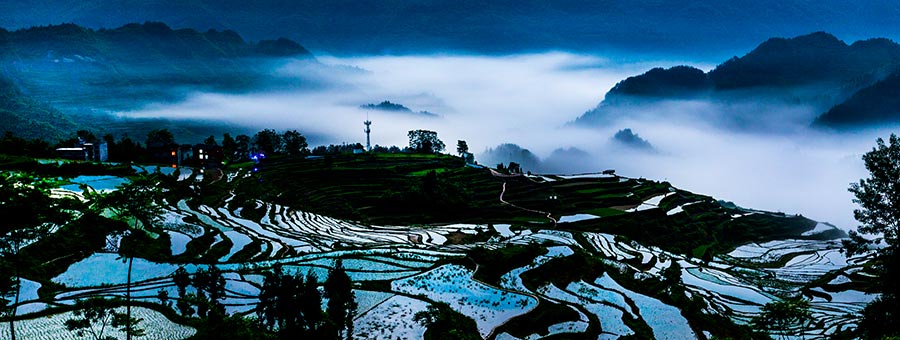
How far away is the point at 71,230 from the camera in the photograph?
32.2m

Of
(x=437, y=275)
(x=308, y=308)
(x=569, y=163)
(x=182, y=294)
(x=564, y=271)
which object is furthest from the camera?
(x=569, y=163)

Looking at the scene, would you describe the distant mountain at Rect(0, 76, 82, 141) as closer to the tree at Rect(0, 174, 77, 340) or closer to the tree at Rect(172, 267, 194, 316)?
the tree at Rect(172, 267, 194, 316)

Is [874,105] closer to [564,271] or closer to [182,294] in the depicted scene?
[564,271]

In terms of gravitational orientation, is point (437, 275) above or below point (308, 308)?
below

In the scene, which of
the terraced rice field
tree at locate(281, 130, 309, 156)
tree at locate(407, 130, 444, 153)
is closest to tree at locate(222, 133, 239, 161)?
tree at locate(281, 130, 309, 156)

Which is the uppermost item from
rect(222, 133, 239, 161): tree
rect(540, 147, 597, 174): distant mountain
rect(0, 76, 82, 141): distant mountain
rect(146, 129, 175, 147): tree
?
rect(0, 76, 82, 141): distant mountain

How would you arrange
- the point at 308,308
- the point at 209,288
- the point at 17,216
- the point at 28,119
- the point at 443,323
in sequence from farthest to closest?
the point at 28,119 → the point at 209,288 → the point at 443,323 → the point at 308,308 → the point at 17,216

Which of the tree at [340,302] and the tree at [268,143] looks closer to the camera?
the tree at [340,302]

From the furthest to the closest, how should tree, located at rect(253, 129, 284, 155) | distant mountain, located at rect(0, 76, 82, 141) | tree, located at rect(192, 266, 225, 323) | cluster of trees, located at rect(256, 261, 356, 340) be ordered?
distant mountain, located at rect(0, 76, 82, 141) → tree, located at rect(253, 129, 284, 155) → tree, located at rect(192, 266, 225, 323) → cluster of trees, located at rect(256, 261, 356, 340)

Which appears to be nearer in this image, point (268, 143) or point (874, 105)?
point (268, 143)

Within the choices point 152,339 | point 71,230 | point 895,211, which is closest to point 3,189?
point 152,339

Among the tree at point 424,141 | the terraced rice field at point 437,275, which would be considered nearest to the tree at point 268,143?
the tree at point 424,141

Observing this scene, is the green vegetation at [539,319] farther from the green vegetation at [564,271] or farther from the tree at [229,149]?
the tree at [229,149]

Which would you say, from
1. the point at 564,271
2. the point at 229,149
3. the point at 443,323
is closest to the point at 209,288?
the point at 443,323
